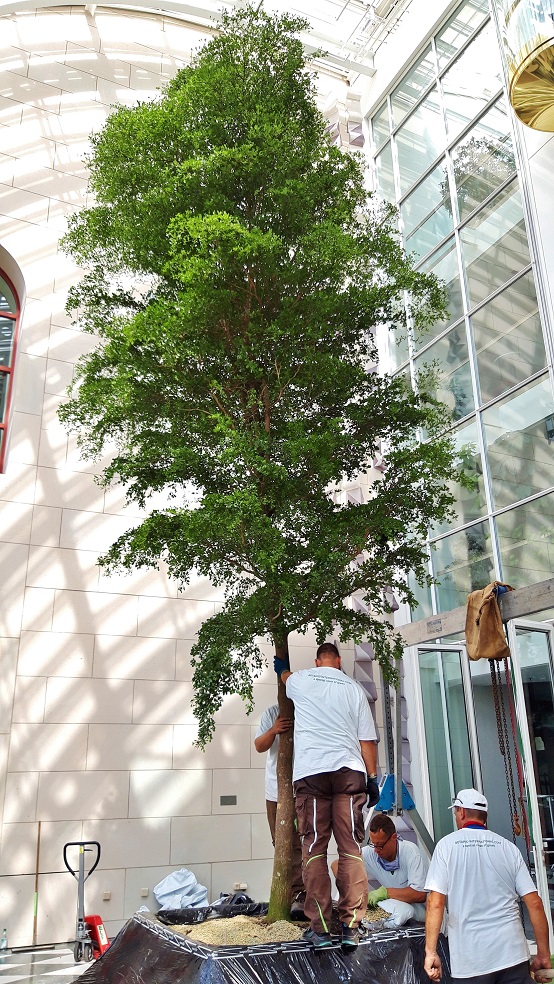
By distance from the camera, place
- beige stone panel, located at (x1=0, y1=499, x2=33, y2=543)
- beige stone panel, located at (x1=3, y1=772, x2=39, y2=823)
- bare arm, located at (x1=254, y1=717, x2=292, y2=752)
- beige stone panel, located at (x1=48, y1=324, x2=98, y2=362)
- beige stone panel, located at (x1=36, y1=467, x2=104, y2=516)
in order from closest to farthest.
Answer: bare arm, located at (x1=254, y1=717, x2=292, y2=752), beige stone panel, located at (x1=3, y1=772, x2=39, y2=823), beige stone panel, located at (x1=0, y1=499, x2=33, y2=543), beige stone panel, located at (x1=36, y1=467, x2=104, y2=516), beige stone panel, located at (x1=48, y1=324, x2=98, y2=362)

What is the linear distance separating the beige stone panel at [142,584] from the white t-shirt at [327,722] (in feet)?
18.2

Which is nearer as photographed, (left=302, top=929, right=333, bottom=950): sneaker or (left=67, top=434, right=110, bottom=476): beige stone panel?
(left=302, top=929, right=333, bottom=950): sneaker

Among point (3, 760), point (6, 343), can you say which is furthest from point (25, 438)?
point (3, 760)

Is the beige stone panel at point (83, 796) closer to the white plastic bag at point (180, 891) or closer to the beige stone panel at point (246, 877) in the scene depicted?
the white plastic bag at point (180, 891)

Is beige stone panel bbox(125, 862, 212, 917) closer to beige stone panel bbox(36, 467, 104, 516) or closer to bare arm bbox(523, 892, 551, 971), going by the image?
beige stone panel bbox(36, 467, 104, 516)

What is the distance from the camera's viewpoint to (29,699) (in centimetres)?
896

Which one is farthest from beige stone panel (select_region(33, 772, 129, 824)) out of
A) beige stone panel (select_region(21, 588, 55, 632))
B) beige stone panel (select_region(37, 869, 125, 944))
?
beige stone panel (select_region(21, 588, 55, 632))

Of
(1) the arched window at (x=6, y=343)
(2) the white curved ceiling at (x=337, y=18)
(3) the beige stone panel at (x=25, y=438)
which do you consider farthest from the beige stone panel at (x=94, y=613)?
(2) the white curved ceiling at (x=337, y=18)

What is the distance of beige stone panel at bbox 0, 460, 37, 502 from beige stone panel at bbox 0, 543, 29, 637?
61cm

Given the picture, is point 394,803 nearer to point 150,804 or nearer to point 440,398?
point 150,804

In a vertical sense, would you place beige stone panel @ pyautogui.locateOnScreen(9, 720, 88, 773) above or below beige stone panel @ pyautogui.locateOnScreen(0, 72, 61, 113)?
below

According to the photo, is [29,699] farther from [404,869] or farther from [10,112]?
[10,112]

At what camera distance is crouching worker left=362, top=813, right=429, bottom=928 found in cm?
471

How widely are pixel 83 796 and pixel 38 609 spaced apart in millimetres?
2223
